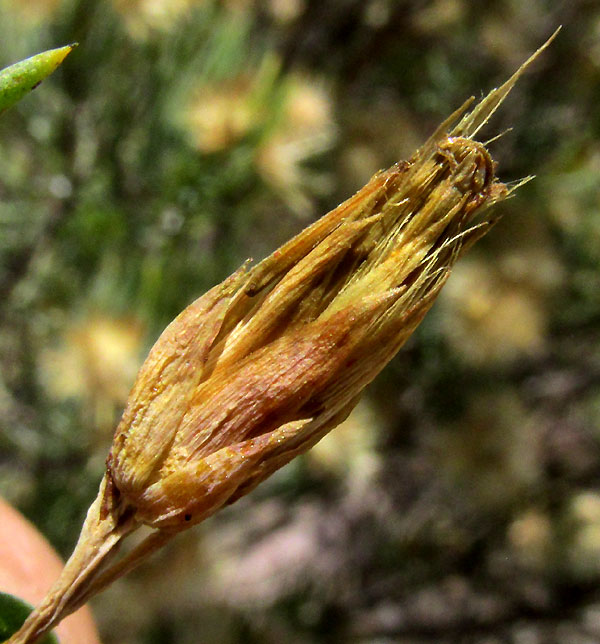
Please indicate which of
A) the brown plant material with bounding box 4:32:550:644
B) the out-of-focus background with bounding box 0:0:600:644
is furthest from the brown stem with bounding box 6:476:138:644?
the out-of-focus background with bounding box 0:0:600:644

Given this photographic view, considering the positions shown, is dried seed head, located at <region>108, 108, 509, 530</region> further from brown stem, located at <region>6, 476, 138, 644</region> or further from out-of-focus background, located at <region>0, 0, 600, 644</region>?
out-of-focus background, located at <region>0, 0, 600, 644</region>

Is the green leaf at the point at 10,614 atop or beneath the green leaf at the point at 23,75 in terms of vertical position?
beneath

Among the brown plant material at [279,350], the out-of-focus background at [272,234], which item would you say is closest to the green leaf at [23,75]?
the brown plant material at [279,350]

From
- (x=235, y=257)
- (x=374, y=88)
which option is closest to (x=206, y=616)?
(x=235, y=257)

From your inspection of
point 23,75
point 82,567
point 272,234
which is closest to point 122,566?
point 82,567

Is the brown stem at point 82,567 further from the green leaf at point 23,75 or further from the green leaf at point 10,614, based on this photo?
the green leaf at point 23,75

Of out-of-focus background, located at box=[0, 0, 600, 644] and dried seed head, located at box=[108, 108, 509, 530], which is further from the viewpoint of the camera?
out-of-focus background, located at box=[0, 0, 600, 644]

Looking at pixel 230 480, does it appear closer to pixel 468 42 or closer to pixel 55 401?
pixel 55 401
